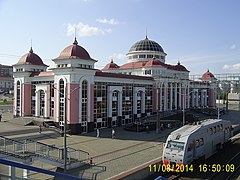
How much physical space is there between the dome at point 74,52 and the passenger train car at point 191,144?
66.9ft

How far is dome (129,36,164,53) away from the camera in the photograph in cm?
6431

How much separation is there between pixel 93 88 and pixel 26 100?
14779 mm

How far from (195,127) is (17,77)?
35.5 meters

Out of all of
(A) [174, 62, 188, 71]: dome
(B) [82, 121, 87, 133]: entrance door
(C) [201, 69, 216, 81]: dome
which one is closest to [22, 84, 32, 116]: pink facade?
(B) [82, 121, 87, 133]: entrance door

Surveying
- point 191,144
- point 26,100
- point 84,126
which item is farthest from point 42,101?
point 191,144

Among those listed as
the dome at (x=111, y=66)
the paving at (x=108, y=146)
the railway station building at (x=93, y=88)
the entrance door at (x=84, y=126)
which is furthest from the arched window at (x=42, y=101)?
the dome at (x=111, y=66)

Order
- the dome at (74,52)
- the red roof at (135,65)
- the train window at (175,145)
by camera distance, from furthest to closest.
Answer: the red roof at (135,65) < the dome at (74,52) < the train window at (175,145)

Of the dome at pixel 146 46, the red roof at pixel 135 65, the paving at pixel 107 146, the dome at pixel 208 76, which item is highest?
the dome at pixel 146 46

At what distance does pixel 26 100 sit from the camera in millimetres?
A: 46031

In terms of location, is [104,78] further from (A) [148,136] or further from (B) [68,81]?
(A) [148,136]

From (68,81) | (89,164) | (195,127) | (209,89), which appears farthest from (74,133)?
(209,89)

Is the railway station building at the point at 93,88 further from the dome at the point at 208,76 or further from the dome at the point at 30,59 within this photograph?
the dome at the point at 208,76

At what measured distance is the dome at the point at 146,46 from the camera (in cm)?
6431

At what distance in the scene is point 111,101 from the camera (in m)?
42.2
